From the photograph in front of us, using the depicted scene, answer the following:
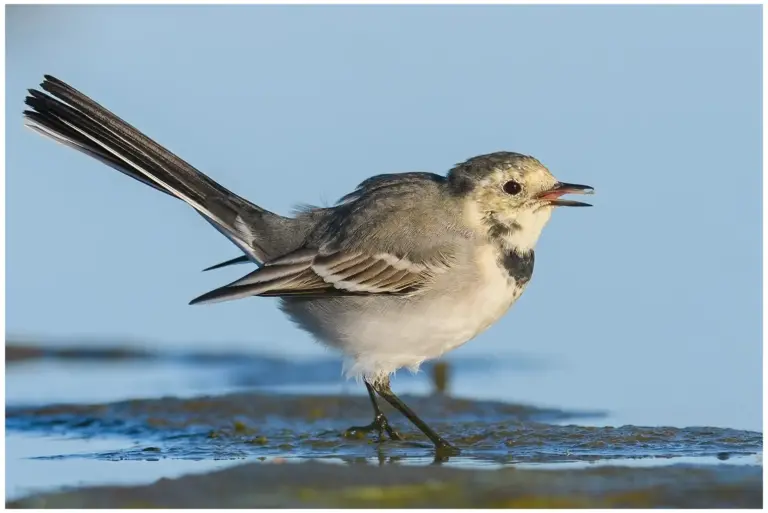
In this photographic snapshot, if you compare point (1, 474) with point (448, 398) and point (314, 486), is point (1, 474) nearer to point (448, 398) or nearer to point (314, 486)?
point (314, 486)

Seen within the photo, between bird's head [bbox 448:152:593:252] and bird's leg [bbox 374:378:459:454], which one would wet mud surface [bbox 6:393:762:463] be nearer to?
bird's leg [bbox 374:378:459:454]

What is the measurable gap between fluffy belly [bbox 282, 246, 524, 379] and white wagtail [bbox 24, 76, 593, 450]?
1 centimetres

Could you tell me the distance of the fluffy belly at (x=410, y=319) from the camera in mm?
10148

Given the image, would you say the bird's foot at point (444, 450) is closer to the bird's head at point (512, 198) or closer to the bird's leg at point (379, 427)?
the bird's leg at point (379, 427)

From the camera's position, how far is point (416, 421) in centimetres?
1044

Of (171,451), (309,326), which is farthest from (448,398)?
(171,451)

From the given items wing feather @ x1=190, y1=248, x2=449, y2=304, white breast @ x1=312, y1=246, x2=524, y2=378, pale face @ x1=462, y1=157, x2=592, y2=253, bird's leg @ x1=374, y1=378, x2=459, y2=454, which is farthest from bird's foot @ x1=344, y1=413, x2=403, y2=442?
pale face @ x1=462, y1=157, x2=592, y2=253

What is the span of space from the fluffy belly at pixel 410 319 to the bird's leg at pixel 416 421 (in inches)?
7.7

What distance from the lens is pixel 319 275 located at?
10367 mm

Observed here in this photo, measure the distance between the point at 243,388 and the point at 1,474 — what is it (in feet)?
14.1

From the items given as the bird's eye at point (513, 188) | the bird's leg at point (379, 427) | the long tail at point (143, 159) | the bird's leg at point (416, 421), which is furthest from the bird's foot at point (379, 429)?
the bird's eye at point (513, 188)

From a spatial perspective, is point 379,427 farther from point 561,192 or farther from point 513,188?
point 561,192

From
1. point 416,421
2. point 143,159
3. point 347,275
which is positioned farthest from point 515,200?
point 143,159

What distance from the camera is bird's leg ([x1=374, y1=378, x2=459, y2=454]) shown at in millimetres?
10030
